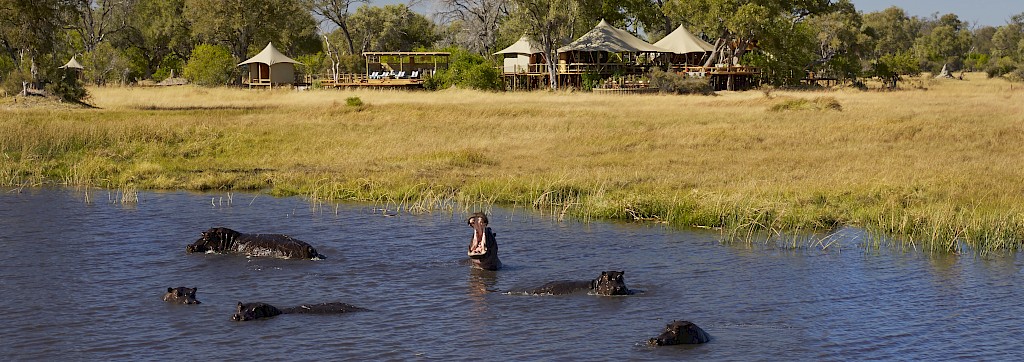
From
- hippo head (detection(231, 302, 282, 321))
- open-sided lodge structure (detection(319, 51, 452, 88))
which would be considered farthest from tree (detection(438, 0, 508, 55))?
hippo head (detection(231, 302, 282, 321))

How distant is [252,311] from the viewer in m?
10.9

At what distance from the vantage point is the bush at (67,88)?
38.4 metres

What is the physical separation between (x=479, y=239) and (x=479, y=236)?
40 millimetres

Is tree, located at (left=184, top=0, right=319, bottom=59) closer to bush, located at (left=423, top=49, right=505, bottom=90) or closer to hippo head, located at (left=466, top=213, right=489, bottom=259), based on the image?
bush, located at (left=423, top=49, right=505, bottom=90)

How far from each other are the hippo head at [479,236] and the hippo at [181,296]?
3228mm

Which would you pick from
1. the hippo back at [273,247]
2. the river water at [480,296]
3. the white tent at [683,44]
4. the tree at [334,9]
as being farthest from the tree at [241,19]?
the hippo back at [273,247]

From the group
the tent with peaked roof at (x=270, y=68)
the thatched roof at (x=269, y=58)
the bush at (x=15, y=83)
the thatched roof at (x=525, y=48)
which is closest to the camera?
the bush at (x=15, y=83)

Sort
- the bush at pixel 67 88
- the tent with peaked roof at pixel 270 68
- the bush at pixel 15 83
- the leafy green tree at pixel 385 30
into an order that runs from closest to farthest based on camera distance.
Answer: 1. the bush at pixel 67 88
2. the bush at pixel 15 83
3. the tent with peaked roof at pixel 270 68
4. the leafy green tree at pixel 385 30

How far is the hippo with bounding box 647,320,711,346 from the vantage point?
1006cm

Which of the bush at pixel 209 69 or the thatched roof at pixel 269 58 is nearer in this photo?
the bush at pixel 209 69

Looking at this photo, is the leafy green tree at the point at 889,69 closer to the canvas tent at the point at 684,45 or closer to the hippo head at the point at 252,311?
the canvas tent at the point at 684,45

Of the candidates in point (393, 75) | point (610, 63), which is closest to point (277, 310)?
point (610, 63)

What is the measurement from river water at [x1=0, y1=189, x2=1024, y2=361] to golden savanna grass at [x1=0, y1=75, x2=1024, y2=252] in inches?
45.1

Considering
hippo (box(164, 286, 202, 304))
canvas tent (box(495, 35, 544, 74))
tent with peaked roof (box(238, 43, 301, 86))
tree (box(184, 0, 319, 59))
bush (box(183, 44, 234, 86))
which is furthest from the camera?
tree (box(184, 0, 319, 59))
